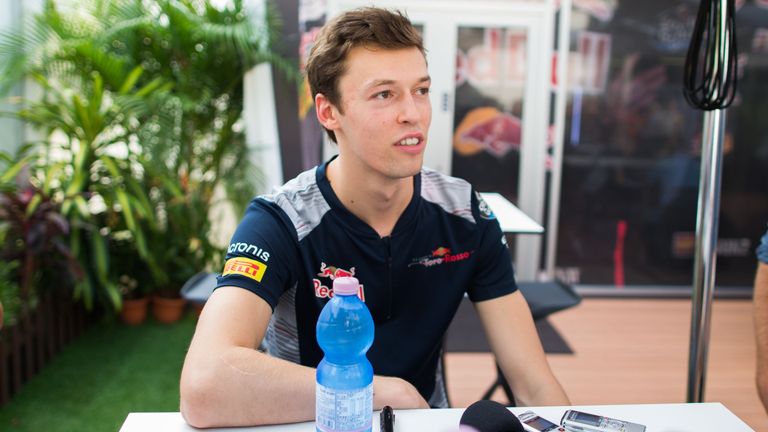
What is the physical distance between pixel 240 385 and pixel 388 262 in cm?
45

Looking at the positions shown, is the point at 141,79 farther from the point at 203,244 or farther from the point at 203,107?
the point at 203,244

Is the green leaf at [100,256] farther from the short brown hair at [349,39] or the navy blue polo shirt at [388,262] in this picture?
the short brown hair at [349,39]

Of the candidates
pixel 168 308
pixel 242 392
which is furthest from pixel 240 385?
pixel 168 308

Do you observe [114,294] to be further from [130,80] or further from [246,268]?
[246,268]

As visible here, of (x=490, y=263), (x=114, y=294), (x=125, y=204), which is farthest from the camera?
A: (x=114, y=294)

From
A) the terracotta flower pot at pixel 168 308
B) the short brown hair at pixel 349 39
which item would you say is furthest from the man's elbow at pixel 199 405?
the terracotta flower pot at pixel 168 308

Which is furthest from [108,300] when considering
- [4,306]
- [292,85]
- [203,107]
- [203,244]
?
[292,85]

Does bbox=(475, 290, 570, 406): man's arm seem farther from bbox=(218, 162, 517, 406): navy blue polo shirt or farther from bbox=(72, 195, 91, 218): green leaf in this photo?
bbox=(72, 195, 91, 218): green leaf

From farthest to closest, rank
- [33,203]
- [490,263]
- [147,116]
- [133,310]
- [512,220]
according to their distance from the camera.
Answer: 1. [133,310]
2. [147,116]
3. [33,203]
4. [512,220]
5. [490,263]

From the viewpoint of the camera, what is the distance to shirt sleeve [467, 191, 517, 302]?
1.44 m

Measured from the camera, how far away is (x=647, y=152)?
4.47 m

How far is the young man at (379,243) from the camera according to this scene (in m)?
1.29

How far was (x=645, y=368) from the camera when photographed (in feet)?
10.8

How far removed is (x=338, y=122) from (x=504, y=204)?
151cm
